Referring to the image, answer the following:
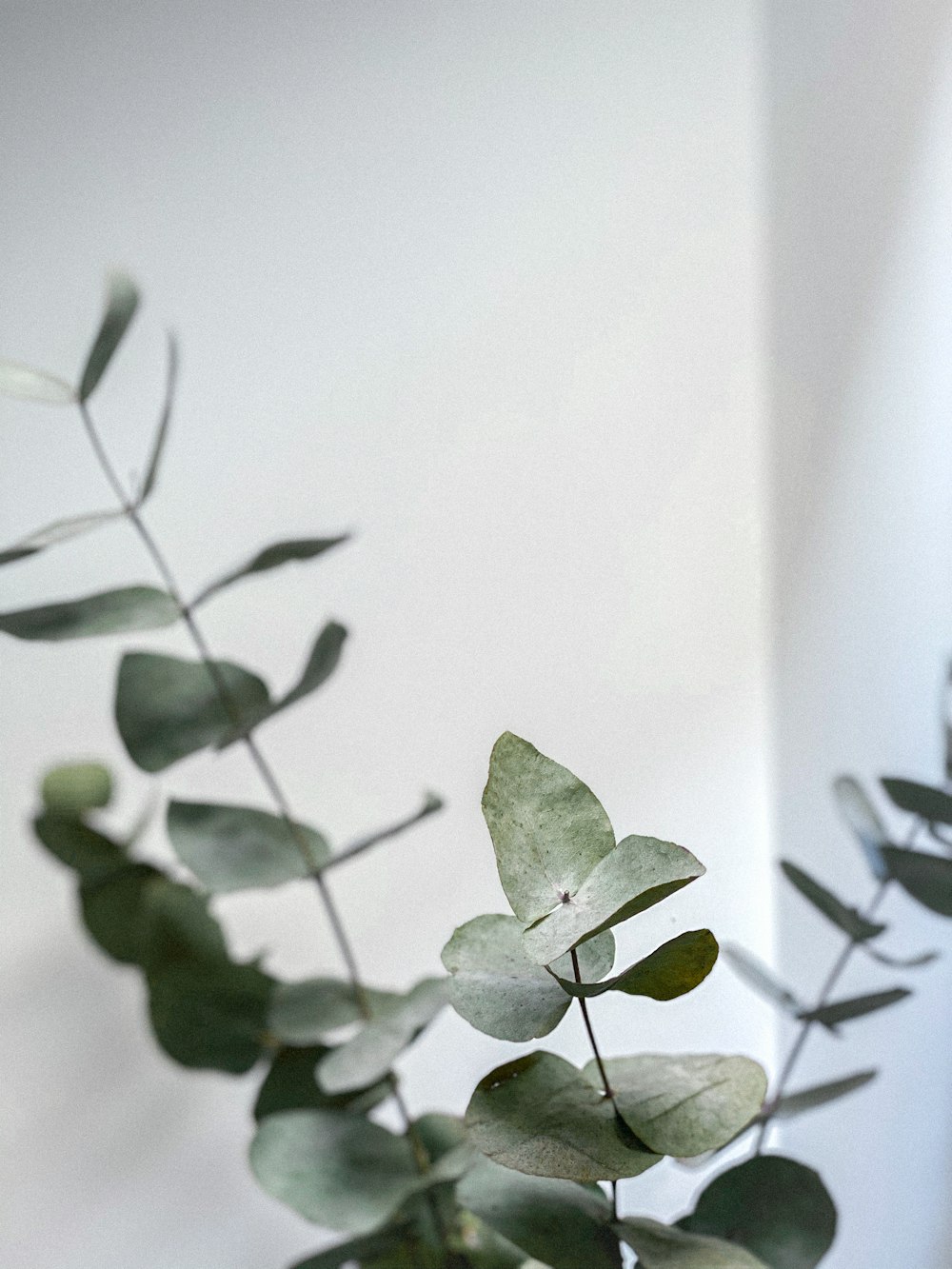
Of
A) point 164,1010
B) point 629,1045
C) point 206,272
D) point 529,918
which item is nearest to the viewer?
point 529,918

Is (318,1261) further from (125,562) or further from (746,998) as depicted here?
(125,562)

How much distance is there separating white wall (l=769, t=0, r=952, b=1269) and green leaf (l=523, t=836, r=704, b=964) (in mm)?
229

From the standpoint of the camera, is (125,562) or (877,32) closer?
(877,32)

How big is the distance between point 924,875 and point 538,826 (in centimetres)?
23

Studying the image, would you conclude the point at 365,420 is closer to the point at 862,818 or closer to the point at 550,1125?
the point at 862,818

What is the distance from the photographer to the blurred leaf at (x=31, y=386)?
1.22ft

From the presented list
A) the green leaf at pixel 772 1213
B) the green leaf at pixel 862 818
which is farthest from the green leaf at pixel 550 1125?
the green leaf at pixel 862 818

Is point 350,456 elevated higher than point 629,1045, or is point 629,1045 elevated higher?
point 350,456

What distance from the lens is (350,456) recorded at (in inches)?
23.8

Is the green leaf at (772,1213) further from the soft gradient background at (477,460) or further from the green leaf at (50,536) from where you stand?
the green leaf at (50,536)

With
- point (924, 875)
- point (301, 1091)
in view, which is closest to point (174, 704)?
point (301, 1091)

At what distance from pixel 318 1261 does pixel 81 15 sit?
52cm

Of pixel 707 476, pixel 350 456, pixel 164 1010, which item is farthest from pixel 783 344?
pixel 164 1010

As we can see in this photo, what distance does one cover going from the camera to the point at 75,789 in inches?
22.3
